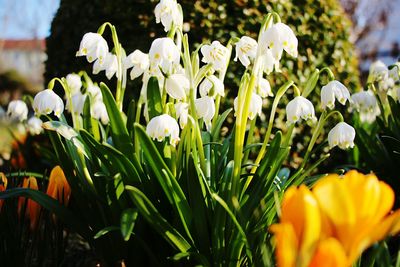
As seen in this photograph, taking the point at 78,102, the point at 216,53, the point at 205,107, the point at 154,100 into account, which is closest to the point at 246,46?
the point at 216,53

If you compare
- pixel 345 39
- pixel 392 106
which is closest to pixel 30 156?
pixel 345 39

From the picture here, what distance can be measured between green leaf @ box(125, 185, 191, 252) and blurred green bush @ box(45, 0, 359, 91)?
1.41m

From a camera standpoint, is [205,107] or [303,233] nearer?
[303,233]

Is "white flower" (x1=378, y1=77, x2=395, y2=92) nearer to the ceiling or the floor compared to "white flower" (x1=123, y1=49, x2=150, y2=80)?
nearer to the floor

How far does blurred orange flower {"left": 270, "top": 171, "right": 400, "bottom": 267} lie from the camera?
0.98 m

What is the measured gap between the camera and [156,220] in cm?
154

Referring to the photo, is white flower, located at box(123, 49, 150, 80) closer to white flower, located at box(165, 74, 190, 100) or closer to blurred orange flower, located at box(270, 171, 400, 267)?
white flower, located at box(165, 74, 190, 100)

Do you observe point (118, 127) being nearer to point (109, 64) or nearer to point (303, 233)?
point (109, 64)

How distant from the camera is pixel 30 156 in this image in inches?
→ 153

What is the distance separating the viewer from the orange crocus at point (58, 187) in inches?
79.9

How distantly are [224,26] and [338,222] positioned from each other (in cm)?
209

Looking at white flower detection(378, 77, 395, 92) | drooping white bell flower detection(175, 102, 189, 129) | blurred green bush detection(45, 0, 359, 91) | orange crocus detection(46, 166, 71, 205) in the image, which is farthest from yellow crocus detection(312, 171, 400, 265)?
blurred green bush detection(45, 0, 359, 91)

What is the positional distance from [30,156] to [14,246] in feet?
6.94

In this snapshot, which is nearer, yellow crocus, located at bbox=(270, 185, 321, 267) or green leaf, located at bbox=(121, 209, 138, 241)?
yellow crocus, located at bbox=(270, 185, 321, 267)
